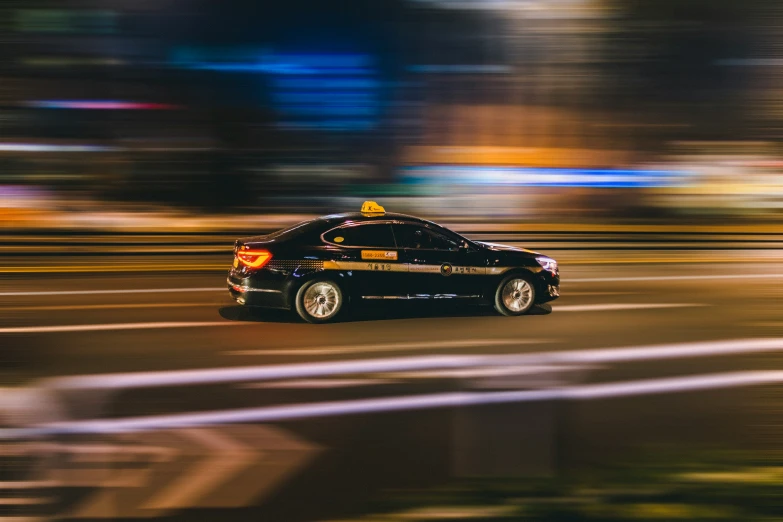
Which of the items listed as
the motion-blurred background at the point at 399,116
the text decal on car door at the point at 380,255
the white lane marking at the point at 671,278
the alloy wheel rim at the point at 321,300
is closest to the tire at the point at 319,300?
the alloy wheel rim at the point at 321,300

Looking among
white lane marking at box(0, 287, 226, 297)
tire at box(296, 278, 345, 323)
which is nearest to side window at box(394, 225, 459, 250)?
tire at box(296, 278, 345, 323)

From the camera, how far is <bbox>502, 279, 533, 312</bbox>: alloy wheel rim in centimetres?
1056

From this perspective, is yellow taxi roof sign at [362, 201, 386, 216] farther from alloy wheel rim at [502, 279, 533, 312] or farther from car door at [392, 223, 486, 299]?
alloy wheel rim at [502, 279, 533, 312]

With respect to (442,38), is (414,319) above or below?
below

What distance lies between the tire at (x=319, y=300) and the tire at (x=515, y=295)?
77.2 inches

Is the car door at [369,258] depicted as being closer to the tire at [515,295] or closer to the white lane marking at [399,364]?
the tire at [515,295]

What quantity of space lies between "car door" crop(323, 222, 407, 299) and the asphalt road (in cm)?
29

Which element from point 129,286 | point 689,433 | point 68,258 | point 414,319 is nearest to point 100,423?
point 689,433

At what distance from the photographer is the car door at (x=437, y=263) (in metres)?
10.2

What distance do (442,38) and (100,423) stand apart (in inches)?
966

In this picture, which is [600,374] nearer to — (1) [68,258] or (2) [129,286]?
(2) [129,286]

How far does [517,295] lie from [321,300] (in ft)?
7.97

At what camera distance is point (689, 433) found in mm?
5684

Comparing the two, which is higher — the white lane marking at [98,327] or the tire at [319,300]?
the tire at [319,300]
